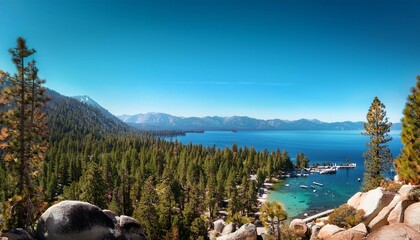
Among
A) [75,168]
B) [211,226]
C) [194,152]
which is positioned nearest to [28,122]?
[211,226]

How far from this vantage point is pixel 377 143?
36.9m

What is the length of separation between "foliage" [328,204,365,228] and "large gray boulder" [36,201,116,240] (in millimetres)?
21337

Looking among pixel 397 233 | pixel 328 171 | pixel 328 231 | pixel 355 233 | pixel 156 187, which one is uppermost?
pixel 397 233

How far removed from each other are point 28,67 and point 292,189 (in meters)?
101

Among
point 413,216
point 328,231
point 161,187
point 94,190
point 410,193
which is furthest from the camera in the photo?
point 161,187

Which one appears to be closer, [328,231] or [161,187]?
[328,231]

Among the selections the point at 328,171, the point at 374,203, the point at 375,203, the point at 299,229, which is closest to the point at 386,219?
the point at 375,203

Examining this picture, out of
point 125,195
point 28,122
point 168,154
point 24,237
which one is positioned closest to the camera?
point 24,237

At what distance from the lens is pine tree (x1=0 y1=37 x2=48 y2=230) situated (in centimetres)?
1873

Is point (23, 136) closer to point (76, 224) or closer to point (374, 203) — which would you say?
point (76, 224)

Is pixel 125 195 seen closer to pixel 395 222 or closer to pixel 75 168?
pixel 75 168

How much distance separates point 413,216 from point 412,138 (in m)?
8.55

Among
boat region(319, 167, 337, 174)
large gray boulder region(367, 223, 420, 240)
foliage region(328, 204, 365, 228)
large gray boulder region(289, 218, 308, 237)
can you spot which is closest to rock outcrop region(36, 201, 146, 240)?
large gray boulder region(289, 218, 308, 237)

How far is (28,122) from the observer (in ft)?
64.9
